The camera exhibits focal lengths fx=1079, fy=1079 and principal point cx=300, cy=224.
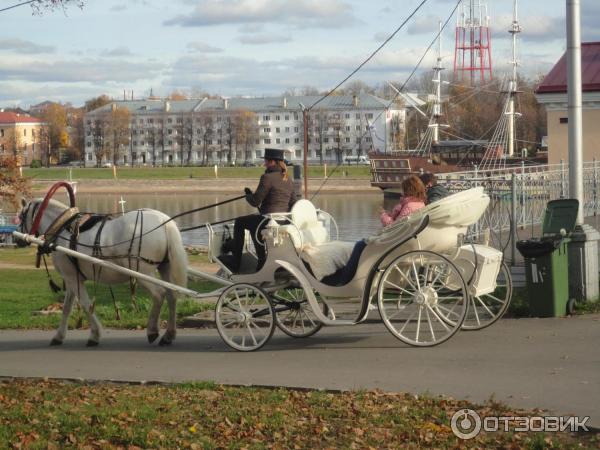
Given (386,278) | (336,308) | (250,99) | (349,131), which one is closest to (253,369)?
(386,278)

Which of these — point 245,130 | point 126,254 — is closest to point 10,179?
point 126,254

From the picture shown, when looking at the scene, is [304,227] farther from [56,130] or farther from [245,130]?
[56,130]

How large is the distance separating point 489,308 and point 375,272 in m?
2.61

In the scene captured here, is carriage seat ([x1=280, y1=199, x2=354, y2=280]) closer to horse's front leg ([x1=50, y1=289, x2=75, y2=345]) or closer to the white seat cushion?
the white seat cushion

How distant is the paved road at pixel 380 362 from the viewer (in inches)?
356

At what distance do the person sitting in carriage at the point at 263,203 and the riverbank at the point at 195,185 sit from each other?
84.5 meters

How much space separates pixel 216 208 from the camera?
2854 inches

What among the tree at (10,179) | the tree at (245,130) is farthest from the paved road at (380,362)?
the tree at (245,130)

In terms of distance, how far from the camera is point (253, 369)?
1052 centimetres

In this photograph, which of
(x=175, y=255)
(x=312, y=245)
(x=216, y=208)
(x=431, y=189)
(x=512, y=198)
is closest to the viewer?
(x=312, y=245)

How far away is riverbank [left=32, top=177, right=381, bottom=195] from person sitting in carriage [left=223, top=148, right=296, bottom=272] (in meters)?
84.5

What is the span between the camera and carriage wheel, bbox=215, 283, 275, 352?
11.6 m

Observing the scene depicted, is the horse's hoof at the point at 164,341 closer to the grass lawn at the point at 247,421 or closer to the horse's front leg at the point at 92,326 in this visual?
the horse's front leg at the point at 92,326

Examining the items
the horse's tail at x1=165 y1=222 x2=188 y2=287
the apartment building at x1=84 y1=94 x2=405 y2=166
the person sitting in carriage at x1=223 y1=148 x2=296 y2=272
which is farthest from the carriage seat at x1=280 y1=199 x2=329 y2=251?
the apartment building at x1=84 y1=94 x2=405 y2=166
